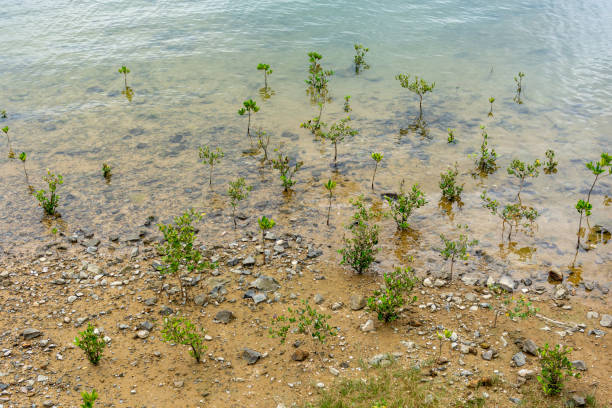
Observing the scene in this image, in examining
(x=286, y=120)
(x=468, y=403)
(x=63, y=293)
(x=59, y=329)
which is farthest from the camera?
(x=286, y=120)

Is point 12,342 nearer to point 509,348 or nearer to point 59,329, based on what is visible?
point 59,329

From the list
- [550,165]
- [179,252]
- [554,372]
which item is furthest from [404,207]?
[550,165]

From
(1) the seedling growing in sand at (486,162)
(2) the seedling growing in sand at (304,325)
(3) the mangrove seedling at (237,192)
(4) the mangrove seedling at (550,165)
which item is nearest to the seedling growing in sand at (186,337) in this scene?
(2) the seedling growing in sand at (304,325)

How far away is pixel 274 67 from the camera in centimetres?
1827

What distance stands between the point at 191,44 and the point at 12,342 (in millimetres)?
16410

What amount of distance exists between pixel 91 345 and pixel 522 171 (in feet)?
34.3

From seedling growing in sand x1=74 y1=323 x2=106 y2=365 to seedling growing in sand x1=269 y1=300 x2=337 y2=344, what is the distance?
2625 millimetres

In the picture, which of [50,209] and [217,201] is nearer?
[50,209]

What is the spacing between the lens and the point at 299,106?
15.6 m

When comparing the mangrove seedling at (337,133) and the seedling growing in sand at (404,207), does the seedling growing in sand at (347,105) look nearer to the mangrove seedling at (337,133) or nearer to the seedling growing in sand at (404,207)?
the mangrove seedling at (337,133)

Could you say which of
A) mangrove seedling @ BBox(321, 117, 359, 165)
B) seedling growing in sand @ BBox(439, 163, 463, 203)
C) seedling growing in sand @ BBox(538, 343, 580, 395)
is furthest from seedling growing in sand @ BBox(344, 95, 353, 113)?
seedling growing in sand @ BBox(538, 343, 580, 395)

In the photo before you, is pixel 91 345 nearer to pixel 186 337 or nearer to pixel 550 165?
pixel 186 337

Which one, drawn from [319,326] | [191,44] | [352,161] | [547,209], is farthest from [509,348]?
[191,44]

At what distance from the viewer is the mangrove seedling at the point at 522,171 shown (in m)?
10.9
